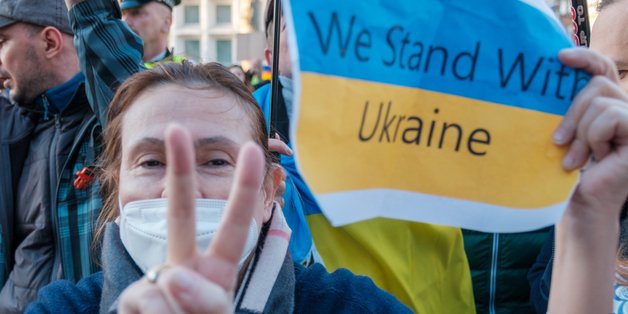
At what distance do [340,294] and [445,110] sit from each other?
21.0 inches

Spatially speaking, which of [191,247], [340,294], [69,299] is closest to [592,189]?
[340,294]

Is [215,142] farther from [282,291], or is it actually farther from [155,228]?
[282,291]

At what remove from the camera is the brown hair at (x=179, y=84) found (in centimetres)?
154

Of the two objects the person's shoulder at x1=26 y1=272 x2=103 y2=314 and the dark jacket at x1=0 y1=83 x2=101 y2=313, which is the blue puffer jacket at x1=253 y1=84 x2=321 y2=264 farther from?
the dark jacket at x1=0 y1=83 x2=101 y2=313

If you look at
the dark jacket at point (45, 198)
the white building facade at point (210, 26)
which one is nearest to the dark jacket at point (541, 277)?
the dark jacket at point (45, 198)

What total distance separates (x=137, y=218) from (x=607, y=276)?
877 mm

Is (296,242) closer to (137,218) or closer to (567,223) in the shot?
(137,218)

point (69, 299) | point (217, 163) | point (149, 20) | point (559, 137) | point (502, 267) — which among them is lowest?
point (502, 267)

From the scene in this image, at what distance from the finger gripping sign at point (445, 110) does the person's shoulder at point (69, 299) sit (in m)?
0.69

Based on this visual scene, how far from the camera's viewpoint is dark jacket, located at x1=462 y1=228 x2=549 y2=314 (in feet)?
6.63

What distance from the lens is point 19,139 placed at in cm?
260

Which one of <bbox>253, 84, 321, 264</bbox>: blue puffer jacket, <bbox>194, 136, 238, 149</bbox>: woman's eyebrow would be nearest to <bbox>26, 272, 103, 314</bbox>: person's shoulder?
<bbox>194, 136, 238, 149</bbox>: woman's eyebrow

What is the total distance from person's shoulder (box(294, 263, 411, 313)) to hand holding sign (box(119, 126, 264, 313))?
1.75 feet

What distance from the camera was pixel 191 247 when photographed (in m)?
0.87
